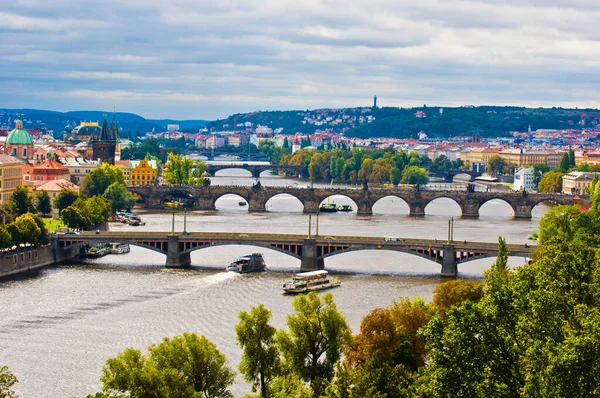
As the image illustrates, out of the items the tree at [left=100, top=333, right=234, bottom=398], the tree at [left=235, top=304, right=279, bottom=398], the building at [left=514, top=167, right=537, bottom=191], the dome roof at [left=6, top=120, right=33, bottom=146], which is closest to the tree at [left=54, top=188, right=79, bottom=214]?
the dome roof at [left=6, top=120, right=33, bottom=146]

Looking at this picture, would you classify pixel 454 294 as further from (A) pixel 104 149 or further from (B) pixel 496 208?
(A) pixel 104 149

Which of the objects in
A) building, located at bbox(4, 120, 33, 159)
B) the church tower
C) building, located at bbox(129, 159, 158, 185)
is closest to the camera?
building, located at bbox(4, 120, 33, 159)

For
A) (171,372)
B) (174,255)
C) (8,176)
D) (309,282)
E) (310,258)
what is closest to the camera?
(171,372)

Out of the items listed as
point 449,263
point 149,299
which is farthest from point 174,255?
point 449,263

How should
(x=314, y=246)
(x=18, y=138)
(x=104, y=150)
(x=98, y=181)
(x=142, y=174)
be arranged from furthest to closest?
(x=104, y=150) < (x=142, y=174) < (x=18, y=138) < (x=98, y=181) < (x=314, y=246)

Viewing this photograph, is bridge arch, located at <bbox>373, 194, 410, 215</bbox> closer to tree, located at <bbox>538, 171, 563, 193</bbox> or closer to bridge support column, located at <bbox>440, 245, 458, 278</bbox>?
tree, located at <bbox>538, 171, 563, 193</bbox>

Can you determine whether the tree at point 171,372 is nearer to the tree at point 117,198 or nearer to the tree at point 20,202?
the tree at point 20,202

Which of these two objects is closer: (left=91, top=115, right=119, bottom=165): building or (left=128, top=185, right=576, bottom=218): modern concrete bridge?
(left=128, top=185, right=576, bottom=218): modern concrete bridge

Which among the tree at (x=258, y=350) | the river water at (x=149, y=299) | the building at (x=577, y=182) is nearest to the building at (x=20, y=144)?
the river water at (x=149, y=299)
